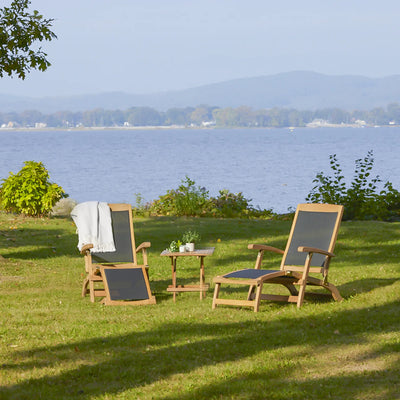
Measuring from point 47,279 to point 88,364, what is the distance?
410 cm

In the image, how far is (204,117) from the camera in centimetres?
16212

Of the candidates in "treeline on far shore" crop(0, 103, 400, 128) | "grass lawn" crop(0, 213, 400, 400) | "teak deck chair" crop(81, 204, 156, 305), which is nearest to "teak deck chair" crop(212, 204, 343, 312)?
"grass lawn" crop(0, 213, 400, 400)

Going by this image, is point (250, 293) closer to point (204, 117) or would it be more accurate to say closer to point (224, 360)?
point (224, 360)

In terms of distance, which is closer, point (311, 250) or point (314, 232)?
point (311, 250)

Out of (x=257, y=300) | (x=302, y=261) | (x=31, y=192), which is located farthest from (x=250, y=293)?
(x=31, y=192)

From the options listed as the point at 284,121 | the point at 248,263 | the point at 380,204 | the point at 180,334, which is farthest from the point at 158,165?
the point at 284,121

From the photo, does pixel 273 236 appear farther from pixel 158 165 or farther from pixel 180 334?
pixel 158 165

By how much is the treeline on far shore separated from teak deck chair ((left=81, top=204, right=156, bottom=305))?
143824 millimetres

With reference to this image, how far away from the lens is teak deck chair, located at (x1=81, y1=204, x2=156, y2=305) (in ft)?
24.1

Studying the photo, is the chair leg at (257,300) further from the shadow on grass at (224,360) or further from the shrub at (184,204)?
the shrub at (184,204)

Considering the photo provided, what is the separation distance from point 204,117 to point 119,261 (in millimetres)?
155553

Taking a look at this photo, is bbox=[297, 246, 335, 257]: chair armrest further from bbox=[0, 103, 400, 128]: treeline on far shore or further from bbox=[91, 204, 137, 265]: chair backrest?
bbox=[0, 103, 400, 128]: treeline on far shore

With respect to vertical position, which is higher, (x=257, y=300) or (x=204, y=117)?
(x=204, y=117)

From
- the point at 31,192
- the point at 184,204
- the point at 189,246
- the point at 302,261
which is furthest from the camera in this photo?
the point at 184,204
